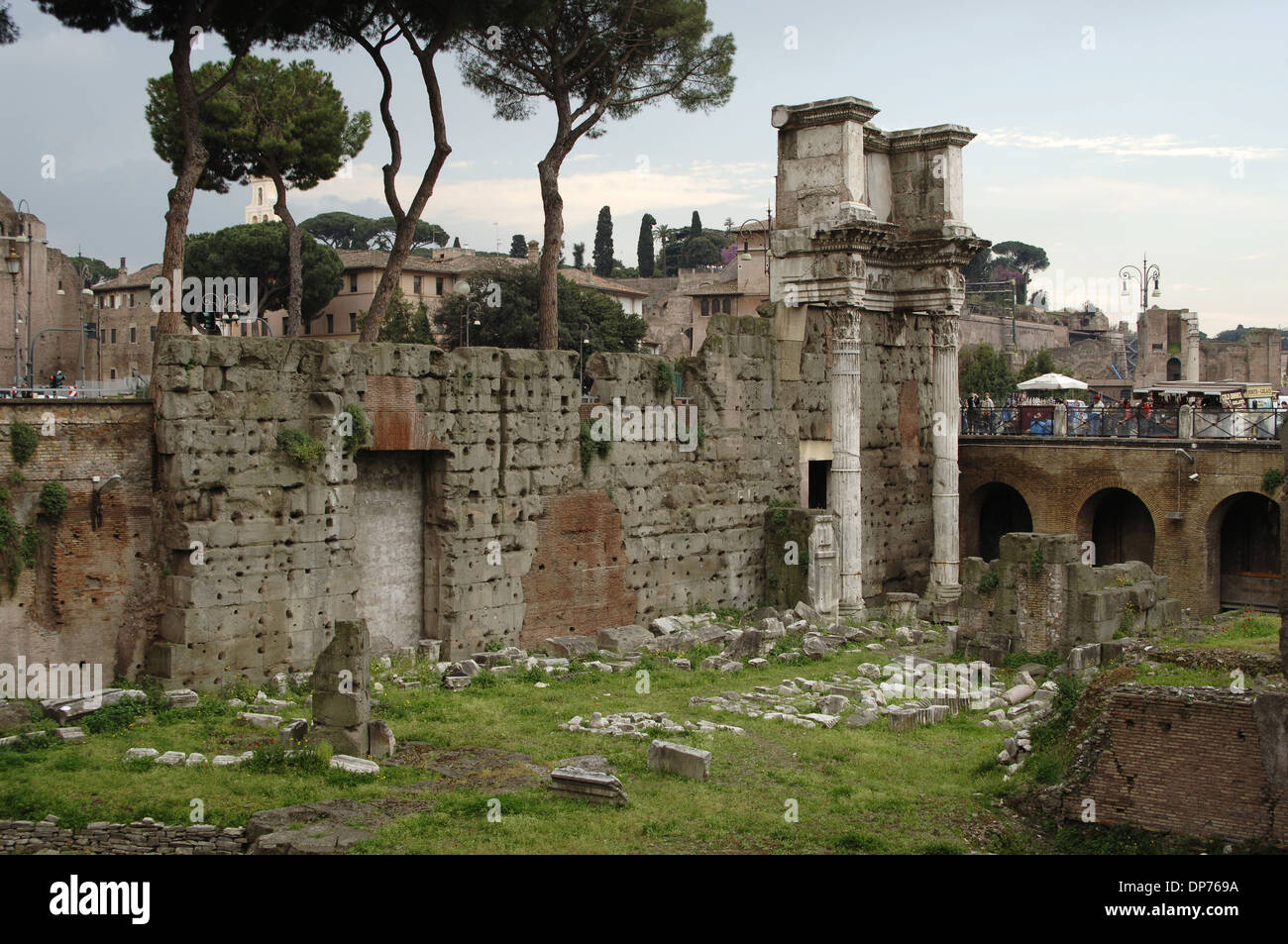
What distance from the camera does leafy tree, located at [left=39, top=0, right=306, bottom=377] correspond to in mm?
17453

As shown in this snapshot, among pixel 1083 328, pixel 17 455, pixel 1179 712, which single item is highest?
pixel 1083 328

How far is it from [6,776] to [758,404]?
14045mm

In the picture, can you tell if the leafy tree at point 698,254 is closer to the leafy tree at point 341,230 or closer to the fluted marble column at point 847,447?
the leafy tree at point 341,230

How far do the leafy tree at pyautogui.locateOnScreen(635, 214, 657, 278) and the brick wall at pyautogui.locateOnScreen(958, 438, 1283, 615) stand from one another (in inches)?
2248

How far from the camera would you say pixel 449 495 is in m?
17.6

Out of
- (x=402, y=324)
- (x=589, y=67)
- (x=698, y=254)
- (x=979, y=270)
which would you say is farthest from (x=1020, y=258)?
(x=589, y=67)

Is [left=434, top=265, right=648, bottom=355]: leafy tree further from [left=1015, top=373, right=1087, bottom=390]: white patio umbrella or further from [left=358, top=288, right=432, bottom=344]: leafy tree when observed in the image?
[left=1015, top=373, right=1087, bottom=390]: white patio umbrella

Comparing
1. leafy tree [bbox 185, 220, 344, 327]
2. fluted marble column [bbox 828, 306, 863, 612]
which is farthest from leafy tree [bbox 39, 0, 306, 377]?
leafy tree [bbox 185, 220, 344, 327]

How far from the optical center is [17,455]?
1376 cm

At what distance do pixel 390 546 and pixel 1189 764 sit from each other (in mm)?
10648

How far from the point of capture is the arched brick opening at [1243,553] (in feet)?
84.1
